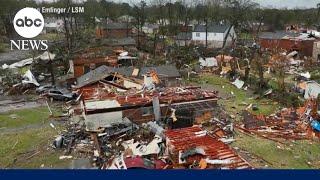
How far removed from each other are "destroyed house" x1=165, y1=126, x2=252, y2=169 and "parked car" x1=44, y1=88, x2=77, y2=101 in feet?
13.6

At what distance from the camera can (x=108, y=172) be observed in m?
1.84

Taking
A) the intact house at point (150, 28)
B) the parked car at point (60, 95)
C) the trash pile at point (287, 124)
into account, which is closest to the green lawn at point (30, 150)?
the parked car at point (60, 95)

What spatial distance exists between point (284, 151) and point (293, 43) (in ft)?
37.9

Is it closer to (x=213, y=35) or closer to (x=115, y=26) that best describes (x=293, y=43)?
(x=213, y=35)

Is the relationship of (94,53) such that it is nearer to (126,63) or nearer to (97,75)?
(126,63)

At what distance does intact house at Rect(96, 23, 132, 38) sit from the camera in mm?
18184

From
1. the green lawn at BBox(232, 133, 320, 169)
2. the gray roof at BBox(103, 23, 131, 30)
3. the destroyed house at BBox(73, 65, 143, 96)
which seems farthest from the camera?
the gray roof at BBox(103, 23, 131, 30)

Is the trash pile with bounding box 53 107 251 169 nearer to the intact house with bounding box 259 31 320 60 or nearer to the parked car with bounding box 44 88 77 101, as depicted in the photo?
the parked car with bounding box 44 88 77 101

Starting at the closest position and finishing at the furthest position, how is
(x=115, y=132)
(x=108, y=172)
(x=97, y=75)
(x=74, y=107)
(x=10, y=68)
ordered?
(x=108, y=172) → (x=115, y=132) → (x=74, y=107) → (x=97, y=75) → (x=10, y=68)

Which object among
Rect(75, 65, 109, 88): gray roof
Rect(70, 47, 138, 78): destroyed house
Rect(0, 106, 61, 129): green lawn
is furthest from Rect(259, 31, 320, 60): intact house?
Rect(0, 106, 61, 129): green lawn

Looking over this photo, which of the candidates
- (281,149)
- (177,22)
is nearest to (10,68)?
(281,149)

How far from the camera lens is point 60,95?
988 centimetres

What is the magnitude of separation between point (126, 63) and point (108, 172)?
11.7 m

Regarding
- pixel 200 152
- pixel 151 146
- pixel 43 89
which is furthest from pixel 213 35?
pixel 200 152
